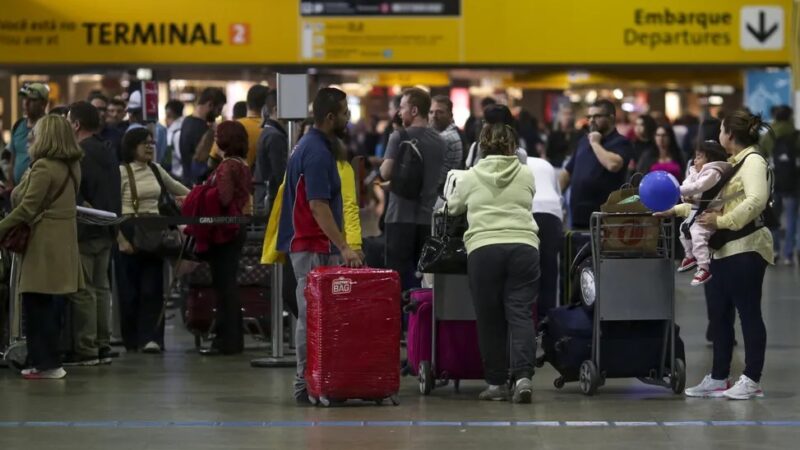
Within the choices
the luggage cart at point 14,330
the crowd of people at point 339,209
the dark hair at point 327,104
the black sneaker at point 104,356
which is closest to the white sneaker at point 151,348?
the crowd of people at point 339,209

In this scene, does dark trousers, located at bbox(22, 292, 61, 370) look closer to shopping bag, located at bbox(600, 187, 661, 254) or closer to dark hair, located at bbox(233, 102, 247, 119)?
shopping bag, located at bbox(600, 187, 661, 254)

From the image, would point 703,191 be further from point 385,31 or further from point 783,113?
point 385,31

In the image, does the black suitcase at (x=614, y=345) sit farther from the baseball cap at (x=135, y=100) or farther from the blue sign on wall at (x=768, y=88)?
the blue sign on wall at (x=768, y=88)

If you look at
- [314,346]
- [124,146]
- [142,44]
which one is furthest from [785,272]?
[314,346]

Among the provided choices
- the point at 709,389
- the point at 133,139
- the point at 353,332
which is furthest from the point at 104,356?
the point at 709,389

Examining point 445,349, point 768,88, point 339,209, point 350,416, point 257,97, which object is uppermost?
point 768,88

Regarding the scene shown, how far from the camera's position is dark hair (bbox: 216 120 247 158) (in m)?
12.0

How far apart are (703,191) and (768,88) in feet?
37.8

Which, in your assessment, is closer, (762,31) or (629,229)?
(629,229)

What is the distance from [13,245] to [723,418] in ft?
14.3

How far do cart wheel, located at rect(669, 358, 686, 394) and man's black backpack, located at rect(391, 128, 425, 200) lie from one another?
2.51m

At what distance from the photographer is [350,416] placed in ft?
30.6

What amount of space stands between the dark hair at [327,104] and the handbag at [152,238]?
9.29 feet

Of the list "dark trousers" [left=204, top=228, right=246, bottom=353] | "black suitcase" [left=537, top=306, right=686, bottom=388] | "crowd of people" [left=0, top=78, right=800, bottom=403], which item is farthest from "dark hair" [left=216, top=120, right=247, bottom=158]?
"black suitcase" [left=537, top=306, right=686, bottom=388]
